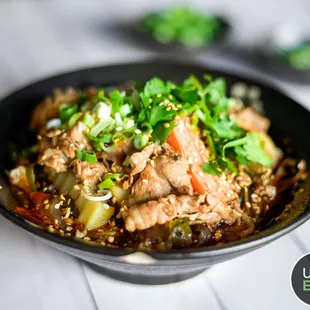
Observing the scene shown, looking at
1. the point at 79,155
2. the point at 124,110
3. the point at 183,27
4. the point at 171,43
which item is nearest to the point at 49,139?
the point at 79,155

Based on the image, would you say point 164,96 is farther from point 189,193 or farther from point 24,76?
point 24,76

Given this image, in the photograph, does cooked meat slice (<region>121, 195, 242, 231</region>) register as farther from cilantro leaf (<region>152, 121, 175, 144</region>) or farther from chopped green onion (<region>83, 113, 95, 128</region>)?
chopped green onion (<region>83, 113, 95, 128</region>)

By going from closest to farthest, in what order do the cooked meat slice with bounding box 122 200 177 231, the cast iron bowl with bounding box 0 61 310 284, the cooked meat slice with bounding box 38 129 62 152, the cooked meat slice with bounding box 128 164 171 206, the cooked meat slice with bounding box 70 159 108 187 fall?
the cast iron bowl with bounding box 0 61 310 284, the cooked meat slice with bounding box 122 200 177 231, the cooked meat slice with bounding box 128 164 171 206, the cooked meat slice with bounding box 70 159 108 187, the cooked meat slice with bounding box 38 129 62 152

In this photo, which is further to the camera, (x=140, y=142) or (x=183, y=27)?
(x=183, y=27)

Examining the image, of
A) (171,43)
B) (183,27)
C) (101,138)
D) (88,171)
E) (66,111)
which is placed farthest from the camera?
(183,27)

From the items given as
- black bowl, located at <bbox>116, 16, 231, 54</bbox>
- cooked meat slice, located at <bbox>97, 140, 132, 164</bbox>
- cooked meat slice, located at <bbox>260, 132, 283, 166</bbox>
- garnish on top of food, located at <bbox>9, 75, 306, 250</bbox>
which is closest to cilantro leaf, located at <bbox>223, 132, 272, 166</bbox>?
garnish on top of food, located at <bbox>9, 75, 306, 250</bbox>

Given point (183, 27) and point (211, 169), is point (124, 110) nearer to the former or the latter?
point (211, 169)

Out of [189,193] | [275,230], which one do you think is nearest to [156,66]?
[189,193]
